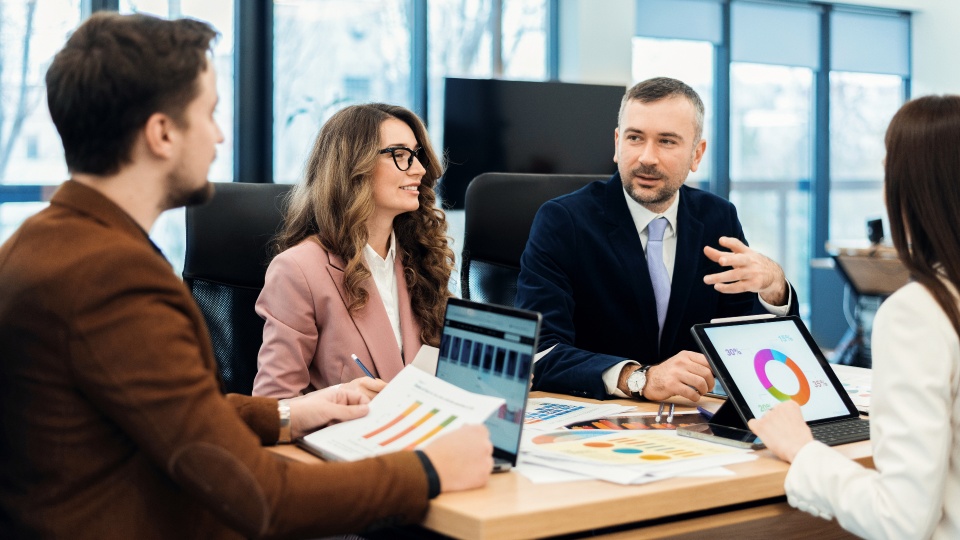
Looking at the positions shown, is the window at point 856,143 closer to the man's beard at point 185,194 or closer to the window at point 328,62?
the window at point 328,62

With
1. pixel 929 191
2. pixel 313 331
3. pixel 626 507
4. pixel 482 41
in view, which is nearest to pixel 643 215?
pixel 313 331

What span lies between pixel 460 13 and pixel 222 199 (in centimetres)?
390

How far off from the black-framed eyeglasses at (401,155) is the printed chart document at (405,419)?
89 cm

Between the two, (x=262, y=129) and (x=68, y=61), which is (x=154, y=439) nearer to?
(x=68, y=61)

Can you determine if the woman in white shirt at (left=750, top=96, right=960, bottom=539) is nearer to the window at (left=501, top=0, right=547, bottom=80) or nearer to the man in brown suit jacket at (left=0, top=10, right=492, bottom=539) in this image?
the man in brown suit jacket at (left=0, top=10, right=492, bottom=539)

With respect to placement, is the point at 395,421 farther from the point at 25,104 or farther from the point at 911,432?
the point at 25,104

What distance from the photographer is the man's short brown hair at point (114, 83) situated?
121 centimetres

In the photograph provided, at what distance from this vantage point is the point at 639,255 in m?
2.39

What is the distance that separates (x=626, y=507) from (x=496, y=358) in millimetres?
305

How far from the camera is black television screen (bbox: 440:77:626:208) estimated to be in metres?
5.07

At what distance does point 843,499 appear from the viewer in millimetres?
1381

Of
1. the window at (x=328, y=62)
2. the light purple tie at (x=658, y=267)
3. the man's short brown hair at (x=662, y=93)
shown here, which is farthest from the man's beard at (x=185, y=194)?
the window at (x=328, y=62)

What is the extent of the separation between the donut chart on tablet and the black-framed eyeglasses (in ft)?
3.22

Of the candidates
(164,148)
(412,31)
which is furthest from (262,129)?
(164,148)
